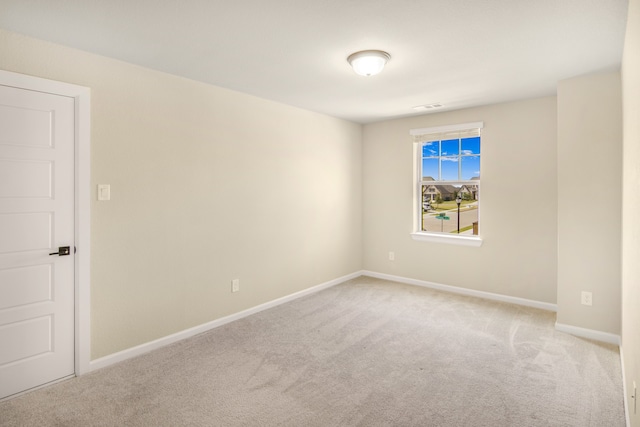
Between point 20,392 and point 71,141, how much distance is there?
1766 mm

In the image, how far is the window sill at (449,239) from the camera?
14.7 feet

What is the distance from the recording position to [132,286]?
2914 millimetres

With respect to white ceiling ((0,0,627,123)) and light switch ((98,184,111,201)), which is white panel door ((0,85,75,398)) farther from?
white ceiling ((0,0,627,123))

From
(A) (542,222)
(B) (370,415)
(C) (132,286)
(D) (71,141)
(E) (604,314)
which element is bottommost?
(B) (370,415)

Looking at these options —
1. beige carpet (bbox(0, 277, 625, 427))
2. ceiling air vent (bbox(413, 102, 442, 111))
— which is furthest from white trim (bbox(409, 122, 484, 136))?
beige carpet (bbox(0, 277, 625, 427))

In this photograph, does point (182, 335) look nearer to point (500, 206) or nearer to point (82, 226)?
point (82, 226)

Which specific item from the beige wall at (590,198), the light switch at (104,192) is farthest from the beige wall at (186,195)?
the beige wall at (590,198)

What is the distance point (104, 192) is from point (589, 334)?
4.36m

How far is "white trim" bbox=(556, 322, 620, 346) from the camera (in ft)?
10.1

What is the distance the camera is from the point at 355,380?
254cm

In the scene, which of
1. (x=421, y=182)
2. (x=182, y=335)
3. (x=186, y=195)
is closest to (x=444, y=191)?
(x=421, y=182)

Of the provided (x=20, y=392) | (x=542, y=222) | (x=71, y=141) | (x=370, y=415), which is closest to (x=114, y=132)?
(x=71, y=141)

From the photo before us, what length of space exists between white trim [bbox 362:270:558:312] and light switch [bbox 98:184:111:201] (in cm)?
384

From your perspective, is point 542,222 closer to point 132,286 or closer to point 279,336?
point 279,336
